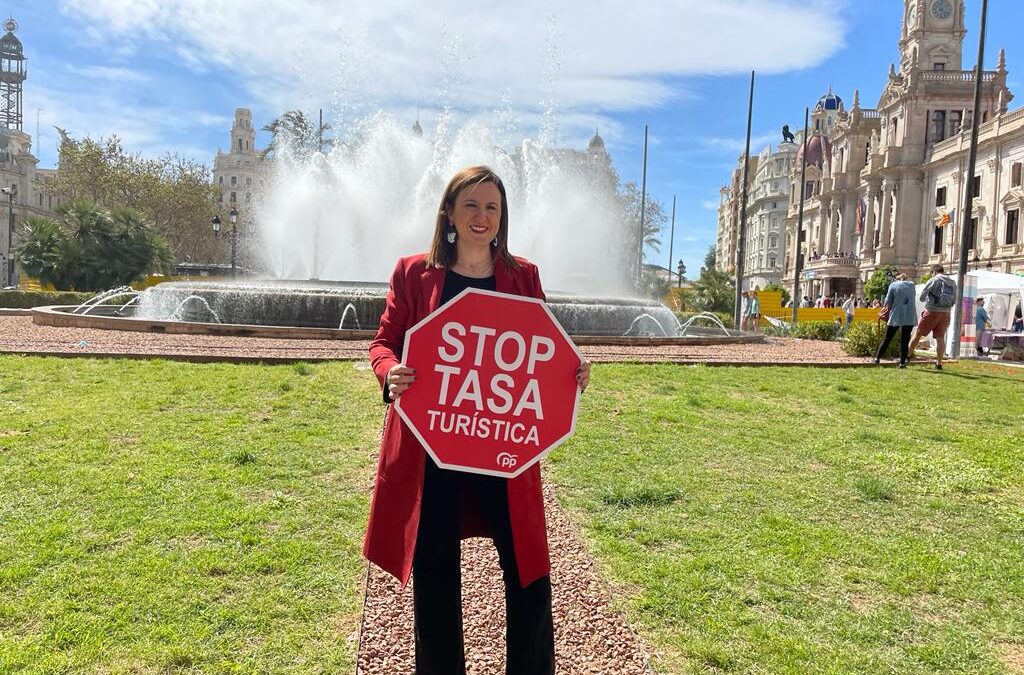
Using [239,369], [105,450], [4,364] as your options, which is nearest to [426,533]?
[105,450]

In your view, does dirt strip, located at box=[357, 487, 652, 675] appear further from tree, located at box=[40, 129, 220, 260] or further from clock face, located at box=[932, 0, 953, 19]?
clock face, located at box=[932, 0, 953, 19]

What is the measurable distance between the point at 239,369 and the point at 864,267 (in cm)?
6391

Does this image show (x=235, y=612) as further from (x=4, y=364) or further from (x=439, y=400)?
(x=4, y=364)

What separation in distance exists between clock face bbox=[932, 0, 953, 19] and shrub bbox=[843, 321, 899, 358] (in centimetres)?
6004

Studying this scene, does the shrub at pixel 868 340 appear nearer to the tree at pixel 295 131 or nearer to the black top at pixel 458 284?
the black top at pixel 458 284

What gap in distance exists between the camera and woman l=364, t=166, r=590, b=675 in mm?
2135

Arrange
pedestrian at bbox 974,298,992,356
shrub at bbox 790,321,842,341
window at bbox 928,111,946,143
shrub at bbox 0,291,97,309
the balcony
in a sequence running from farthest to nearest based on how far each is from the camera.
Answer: the balcony, window at bbox 928,111,946,143, shrub at bbox 0,291,97,309, shrub at bbox 790,321,842,341, pedestrian at bbox 974,298,992,356

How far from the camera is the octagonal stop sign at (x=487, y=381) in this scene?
6.88ft

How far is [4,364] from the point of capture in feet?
29.6

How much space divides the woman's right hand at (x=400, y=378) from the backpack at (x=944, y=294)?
40.4ft

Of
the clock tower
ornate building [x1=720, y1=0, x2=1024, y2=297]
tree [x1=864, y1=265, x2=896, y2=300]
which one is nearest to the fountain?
tree [x1=864, y1=265, x2=896, y2=300]

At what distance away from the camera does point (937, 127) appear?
2222 inches

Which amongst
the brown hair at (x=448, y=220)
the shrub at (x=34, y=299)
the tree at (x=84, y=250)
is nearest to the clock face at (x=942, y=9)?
the tree at (x=84, y=250)

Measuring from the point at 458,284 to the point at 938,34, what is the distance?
72938 millimetres
